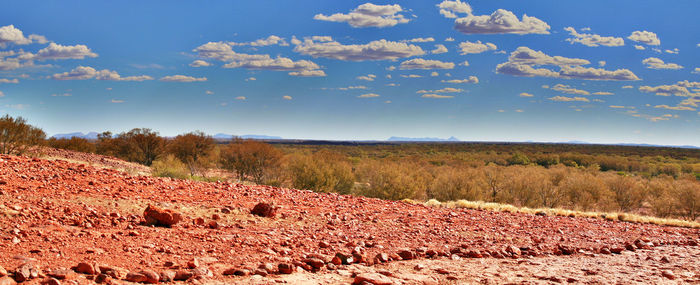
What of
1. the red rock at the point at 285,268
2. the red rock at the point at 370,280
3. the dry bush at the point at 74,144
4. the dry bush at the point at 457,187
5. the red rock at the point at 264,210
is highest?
the dry bush at the point at 74,144

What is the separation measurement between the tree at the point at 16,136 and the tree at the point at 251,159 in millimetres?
13665

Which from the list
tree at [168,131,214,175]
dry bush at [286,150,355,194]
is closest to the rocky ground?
dry bush at [286,150,355,194]

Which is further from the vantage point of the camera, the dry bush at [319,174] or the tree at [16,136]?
the dry bush at [319,174]

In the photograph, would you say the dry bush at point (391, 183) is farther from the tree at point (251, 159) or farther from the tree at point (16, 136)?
the tree at point (16, 136)

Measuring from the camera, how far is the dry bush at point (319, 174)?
3209 cm

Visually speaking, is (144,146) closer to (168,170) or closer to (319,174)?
(319,174)

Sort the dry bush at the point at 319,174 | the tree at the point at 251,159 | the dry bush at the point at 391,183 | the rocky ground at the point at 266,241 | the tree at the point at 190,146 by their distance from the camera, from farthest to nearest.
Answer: the tree at the point at 190,146
the tree at the point at 251,159
the dry bush at the point at 391,183
the dry bush at the point at 319,174
the rocky ground at the point at 266,241

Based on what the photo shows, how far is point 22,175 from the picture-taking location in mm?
11398

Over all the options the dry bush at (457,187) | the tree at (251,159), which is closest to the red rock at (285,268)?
the tree at (251,159)

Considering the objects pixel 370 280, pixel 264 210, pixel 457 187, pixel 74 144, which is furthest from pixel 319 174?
pixel 74 144

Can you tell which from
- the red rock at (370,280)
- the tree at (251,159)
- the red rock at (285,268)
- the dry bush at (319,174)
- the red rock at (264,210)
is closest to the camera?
the red rock at (370,280)

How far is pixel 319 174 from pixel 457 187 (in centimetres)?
1200

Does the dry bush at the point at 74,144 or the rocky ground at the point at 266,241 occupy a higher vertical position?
the dry bush at the point at 74,144

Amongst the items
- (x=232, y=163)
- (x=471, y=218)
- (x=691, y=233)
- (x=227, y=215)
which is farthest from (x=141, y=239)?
(x=232, y=163)
